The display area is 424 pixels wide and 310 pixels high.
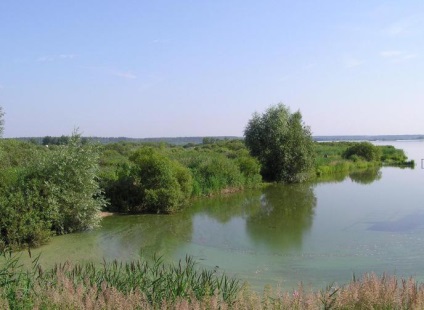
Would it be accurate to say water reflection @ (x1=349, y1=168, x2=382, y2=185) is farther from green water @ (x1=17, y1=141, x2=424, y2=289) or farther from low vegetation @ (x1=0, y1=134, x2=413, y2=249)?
green water @ (x1=17, y1=141, x2=424, y2=289)

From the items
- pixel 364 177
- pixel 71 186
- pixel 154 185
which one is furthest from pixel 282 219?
pixel 364 177

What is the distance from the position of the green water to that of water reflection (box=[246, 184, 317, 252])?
32 mm

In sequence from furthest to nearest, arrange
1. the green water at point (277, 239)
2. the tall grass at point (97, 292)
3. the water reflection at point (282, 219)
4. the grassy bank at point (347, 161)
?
1. the grassy bank at point (347, 161)
2. the water reflection at point (282, 219)
3. the green water at point (277, 239)
4. the tall grass at point (97, 292)

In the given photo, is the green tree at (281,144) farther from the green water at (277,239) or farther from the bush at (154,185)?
the bush at (154,185)

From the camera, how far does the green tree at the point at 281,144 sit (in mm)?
30375

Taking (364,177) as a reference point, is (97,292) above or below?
above

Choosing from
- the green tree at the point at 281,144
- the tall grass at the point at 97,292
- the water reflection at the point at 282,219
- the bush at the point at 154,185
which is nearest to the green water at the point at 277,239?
the water reflection at the point at 282,219

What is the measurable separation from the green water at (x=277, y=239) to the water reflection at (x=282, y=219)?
0.03m

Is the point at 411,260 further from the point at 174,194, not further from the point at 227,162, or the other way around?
the point at 227,162

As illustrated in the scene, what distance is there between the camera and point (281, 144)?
1207 inches

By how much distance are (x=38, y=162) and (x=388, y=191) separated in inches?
741

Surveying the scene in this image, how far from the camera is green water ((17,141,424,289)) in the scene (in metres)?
10.4

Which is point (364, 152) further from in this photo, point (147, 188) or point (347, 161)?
point (147, 188)

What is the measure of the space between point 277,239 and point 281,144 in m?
17.5
